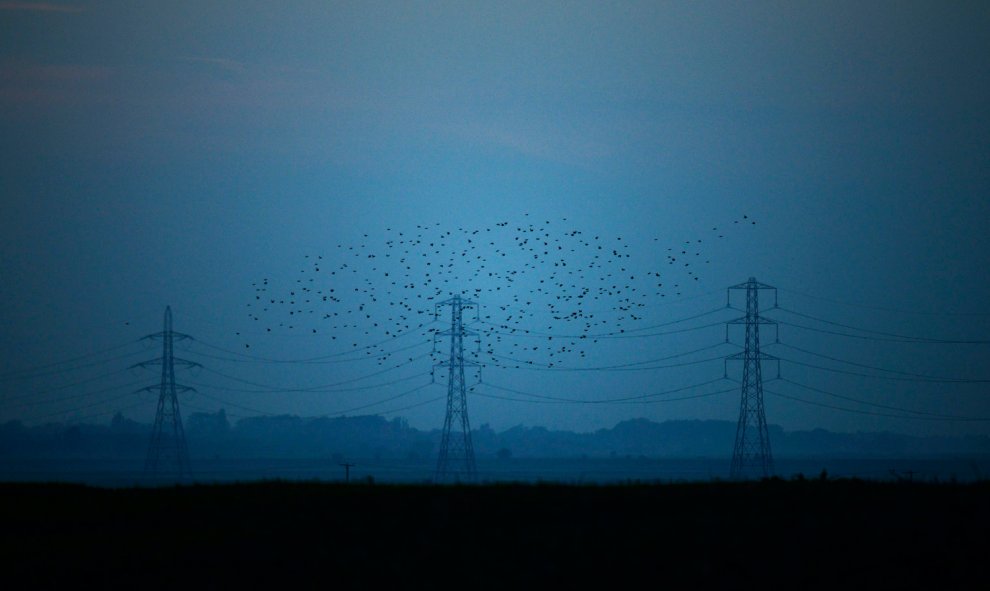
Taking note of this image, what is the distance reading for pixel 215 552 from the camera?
27.8 meters

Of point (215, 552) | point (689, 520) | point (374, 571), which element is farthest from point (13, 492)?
point (689, 520)

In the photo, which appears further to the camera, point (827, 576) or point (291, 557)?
point (291, 557)

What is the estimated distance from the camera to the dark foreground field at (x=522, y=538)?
24.9 metres

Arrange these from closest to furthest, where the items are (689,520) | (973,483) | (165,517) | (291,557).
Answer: (291,557) < (689,520) < (165,517) < (973,483)

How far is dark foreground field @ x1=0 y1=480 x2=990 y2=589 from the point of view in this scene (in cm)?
2489

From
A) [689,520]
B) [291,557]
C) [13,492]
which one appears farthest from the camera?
[13,492]

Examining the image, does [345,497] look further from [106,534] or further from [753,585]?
[753,585]

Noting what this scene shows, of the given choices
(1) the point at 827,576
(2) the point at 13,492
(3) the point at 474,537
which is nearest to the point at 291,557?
(3) the point at 474,537

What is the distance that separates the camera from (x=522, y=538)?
2775 centimetres

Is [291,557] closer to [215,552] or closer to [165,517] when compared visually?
[215,552]

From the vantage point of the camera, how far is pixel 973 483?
36719 millimetres

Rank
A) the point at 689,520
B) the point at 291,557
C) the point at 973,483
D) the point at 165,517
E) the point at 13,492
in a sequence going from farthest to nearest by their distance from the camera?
the point at 13,492
the point at 973,483
the point at 165,517
the point at 689,520
the point at 291,557

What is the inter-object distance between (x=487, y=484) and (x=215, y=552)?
13007mm

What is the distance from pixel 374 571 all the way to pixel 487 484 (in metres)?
13.4
